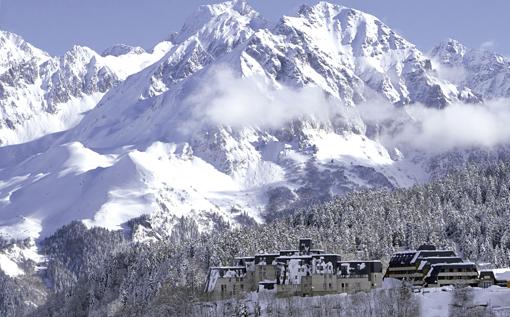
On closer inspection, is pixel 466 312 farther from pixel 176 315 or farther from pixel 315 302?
pixel 176 315

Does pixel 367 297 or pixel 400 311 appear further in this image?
pixel 367 297

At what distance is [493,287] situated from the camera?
590 ft

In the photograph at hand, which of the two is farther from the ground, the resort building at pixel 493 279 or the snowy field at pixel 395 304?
the resort building at pixel 493 279

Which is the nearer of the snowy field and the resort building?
the snowy field

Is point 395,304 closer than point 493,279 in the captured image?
Yes

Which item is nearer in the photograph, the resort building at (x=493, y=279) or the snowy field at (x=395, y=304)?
the snowy field at (x=395, y=304)

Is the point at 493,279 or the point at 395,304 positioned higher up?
the point at 493,279

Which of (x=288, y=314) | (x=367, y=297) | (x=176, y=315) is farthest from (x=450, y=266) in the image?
(x=176, y=315)

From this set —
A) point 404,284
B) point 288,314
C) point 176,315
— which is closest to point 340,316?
point 288,314

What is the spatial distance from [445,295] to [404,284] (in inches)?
659

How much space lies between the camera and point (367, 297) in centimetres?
18050

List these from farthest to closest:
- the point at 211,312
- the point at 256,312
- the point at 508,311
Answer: the point at 211,312 → the point at 256,312 → the point at 508,311

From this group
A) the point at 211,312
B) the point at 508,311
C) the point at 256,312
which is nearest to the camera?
the point at 508,311

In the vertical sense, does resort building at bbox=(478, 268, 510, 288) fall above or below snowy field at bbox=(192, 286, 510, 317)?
above
